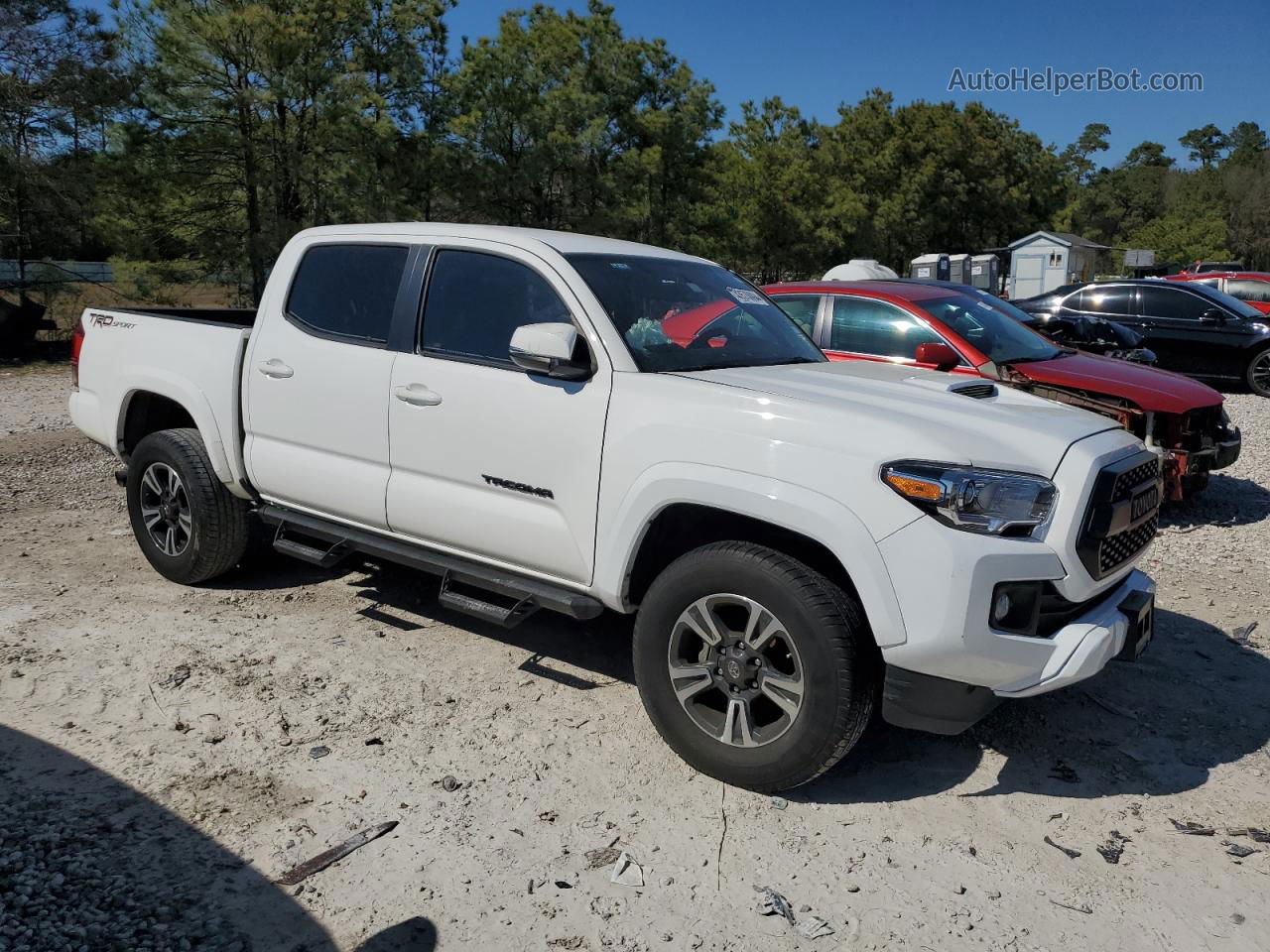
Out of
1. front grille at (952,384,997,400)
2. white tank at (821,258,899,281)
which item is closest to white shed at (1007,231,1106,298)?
white tank at (821,258,899,281)

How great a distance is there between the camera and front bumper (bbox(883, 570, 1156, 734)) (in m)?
3.02

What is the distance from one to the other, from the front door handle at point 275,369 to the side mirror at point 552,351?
1484mm

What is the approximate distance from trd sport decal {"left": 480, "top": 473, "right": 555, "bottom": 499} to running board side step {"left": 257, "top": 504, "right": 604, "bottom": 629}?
0.37 meters

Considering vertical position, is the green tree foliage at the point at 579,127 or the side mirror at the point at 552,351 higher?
the green tree foliage at the point at 579,127

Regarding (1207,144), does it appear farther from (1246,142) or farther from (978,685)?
(978,685)

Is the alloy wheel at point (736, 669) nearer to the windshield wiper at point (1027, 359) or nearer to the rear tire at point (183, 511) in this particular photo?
the rear tire at point (183, 511)

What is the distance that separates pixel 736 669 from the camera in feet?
10.9

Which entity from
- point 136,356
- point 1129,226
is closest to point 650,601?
point 136,356

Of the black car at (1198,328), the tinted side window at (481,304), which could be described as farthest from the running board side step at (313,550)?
the black car at (1198,328)

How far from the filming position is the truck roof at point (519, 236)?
4.12 m

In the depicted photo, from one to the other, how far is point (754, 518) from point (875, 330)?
4.61 meters

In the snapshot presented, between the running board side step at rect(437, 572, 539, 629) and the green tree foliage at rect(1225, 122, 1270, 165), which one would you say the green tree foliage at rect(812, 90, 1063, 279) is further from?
the green tree foliage at rect(1225, 122, 1270, 165)

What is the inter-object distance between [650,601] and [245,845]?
150cm

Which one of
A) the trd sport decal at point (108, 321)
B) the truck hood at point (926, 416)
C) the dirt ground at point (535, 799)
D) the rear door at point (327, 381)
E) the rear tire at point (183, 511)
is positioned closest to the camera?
the dirt ground at point (535, 799)
